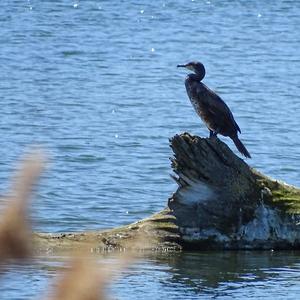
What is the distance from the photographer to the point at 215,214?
8609 millimetres

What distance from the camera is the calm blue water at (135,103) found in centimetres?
875

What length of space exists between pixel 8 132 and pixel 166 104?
4082 millimetres

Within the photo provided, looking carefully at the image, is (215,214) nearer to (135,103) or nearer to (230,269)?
(230,269)

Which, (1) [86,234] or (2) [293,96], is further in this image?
(2) [293,96]

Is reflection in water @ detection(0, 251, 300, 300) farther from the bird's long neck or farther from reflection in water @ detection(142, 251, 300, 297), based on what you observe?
the bird's long neck

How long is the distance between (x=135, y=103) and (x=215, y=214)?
11.1 metres

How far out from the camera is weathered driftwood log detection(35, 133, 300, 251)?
27.5 ft

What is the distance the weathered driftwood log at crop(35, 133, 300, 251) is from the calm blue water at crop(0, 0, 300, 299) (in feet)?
0.55

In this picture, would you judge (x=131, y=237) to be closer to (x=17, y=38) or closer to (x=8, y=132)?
(x=8, y=132)

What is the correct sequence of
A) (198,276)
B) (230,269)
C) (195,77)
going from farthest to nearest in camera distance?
(195,77)
(230,269)
(198,276)

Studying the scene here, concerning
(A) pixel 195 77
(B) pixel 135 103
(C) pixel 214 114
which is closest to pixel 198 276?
(C) pixel 214 114

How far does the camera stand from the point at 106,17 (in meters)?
33.4

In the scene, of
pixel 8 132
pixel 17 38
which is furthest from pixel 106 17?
pixel 8 132

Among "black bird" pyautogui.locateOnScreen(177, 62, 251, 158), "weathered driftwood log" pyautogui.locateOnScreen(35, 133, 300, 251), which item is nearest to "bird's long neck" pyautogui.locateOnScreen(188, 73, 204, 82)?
"black bird" pyautogui.locateOnScreen(177, 62, 251, 158)
